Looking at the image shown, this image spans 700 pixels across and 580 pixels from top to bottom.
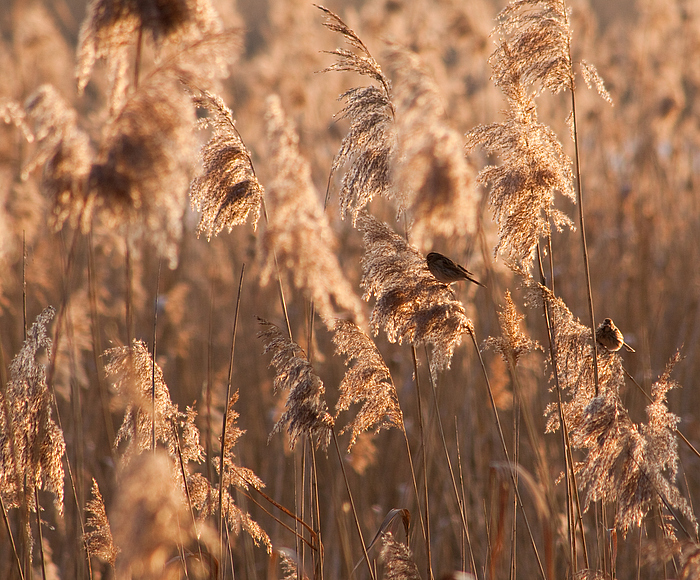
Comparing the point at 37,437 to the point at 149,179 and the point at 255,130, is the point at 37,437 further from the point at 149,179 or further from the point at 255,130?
the point at 255,130

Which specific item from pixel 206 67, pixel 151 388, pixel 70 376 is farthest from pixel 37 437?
pixel 206 67

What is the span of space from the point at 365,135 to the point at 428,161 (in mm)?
339

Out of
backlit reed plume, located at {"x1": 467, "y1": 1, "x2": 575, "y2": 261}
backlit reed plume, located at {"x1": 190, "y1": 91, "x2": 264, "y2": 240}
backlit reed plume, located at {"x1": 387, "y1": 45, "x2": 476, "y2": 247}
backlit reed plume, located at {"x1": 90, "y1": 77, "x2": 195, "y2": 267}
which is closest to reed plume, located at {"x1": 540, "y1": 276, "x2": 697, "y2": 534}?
backlit reed plume, located at {"x1": 467, "y1": 1, "x2": 575, "y2": 261}

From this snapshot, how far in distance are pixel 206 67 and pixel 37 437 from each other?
0.93 m

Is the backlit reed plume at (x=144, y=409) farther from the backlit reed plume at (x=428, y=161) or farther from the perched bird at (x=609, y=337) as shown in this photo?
the perched bird at (x=609, y=337)

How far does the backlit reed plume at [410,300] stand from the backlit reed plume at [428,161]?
0.71ft

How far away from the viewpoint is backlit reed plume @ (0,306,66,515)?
1.51 metres

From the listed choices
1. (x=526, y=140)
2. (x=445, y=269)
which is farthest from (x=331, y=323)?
(x=526, y=140)

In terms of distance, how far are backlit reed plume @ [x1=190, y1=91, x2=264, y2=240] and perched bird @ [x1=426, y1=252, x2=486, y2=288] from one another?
461mm

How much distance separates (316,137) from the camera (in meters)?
5.88

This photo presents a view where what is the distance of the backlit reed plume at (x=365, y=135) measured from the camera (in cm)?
157

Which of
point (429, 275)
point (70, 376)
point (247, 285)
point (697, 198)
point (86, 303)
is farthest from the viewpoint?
point (697, 198)

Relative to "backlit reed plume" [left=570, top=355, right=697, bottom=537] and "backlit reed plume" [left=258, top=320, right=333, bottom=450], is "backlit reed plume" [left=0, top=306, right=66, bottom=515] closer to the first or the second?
"backlit reed plume" [left=258, top=320, right=333, bottom=450]

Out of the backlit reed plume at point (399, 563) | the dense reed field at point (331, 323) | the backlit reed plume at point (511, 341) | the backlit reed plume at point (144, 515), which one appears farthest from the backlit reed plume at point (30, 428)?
the backlit reed plume at point (511, 341)
